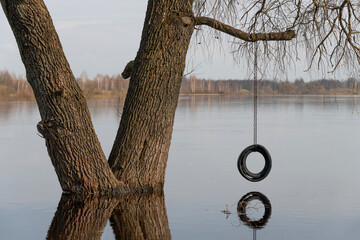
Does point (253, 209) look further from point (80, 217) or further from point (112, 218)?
point (80, 217)

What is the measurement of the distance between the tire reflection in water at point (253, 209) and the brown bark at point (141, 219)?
3.21ft

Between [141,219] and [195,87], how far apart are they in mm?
69905

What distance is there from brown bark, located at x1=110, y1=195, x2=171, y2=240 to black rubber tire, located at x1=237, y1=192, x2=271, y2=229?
3.18 feet

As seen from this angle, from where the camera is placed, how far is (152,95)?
7559 millimetres

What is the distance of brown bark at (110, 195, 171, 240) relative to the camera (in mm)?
5883

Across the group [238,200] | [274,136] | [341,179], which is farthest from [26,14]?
[274,136]

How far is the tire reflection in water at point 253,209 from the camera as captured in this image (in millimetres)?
6488

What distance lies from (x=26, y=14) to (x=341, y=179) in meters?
6.14

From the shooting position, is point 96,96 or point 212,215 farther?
point 96,96

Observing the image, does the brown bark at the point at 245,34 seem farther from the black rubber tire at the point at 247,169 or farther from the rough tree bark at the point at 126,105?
the black rubber tire at the point at 247,169

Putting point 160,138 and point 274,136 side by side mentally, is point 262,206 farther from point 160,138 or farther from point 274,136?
point 274,136

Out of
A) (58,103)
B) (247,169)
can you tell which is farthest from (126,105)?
(247,169)

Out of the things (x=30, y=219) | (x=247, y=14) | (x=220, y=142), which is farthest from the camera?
(x=220, y=142)

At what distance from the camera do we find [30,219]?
6.68m
